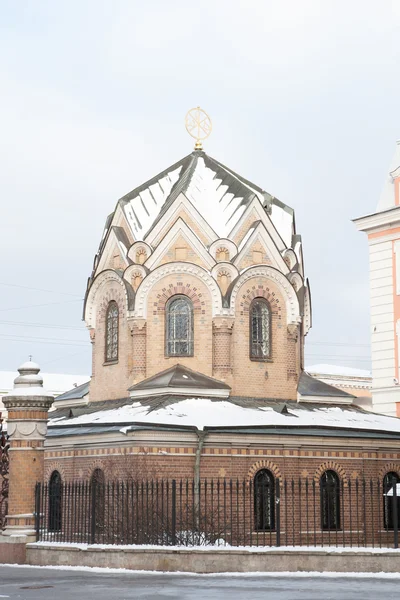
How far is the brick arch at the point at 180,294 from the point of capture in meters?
29.4

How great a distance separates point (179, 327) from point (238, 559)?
1289 centimetres

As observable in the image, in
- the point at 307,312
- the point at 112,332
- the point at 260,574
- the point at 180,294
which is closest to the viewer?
the point at 260,574

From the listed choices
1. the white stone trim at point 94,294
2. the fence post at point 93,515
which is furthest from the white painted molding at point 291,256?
the fence post at point 93,515

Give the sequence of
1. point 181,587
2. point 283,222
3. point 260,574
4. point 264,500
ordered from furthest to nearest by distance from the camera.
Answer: point 283,222, point 264,500, point 260,574, point 181,587

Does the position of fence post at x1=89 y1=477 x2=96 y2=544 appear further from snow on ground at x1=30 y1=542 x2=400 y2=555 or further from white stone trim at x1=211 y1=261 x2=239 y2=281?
white stone trim at x1=211 y1=261 x2=239 y2=281

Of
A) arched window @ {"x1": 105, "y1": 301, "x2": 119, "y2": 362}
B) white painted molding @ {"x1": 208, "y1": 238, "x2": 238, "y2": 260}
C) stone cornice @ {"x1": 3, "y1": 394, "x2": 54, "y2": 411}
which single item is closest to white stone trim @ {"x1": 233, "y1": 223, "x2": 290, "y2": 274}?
white painted molding @ {"x1": 208, "y1": 238, "x2": 238, "y2": 260}

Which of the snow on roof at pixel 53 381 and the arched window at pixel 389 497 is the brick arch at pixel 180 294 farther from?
the snow on roof at pixel 53 381

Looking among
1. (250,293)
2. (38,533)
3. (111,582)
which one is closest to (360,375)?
(250,293)

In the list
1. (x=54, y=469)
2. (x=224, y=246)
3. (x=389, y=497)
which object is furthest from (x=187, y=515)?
(x=224, y=246)

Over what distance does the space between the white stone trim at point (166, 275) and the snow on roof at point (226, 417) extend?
9.17 ft

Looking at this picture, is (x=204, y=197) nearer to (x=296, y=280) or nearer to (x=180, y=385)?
(x=296, y=280)

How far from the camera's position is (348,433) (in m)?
27.8

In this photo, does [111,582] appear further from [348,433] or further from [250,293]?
[250,293]

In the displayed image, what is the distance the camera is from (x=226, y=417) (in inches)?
1061
